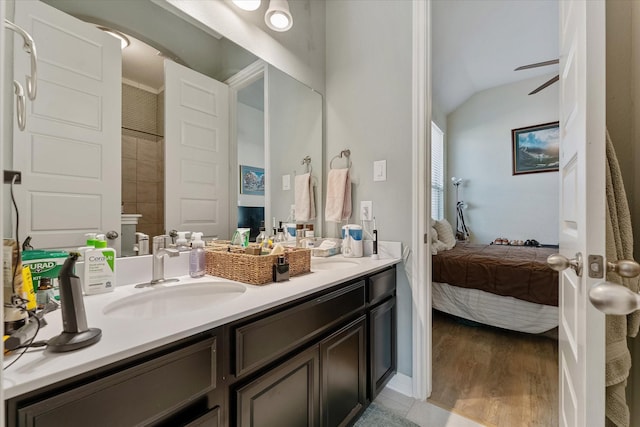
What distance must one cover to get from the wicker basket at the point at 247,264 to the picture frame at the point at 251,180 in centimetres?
42

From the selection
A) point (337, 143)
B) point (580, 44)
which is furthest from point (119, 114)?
point (580, 44)

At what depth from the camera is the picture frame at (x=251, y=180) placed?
1606 mm

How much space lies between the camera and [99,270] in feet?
3.18

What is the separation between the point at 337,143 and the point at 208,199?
105 cm

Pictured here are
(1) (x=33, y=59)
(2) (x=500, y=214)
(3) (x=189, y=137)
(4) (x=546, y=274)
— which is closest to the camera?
(1) (x=33, y=59)

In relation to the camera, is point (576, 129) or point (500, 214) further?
point (500, 214)

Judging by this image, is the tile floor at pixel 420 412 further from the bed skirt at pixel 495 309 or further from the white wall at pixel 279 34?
the white wall at pixel 279 34

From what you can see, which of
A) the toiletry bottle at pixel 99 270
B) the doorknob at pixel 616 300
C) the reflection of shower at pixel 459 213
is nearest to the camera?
the doorknob at pixel 616 300

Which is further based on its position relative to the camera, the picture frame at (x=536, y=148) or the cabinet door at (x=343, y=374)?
the picture frame at (x=536, y=148)

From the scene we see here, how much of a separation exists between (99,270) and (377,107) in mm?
1701

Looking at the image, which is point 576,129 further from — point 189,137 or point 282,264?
point 189,137

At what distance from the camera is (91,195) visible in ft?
3.43

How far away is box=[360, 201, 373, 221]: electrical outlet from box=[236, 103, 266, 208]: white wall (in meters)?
0.67

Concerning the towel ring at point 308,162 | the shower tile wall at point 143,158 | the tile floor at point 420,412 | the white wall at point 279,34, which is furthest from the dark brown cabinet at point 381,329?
the white wall at point 279,34
